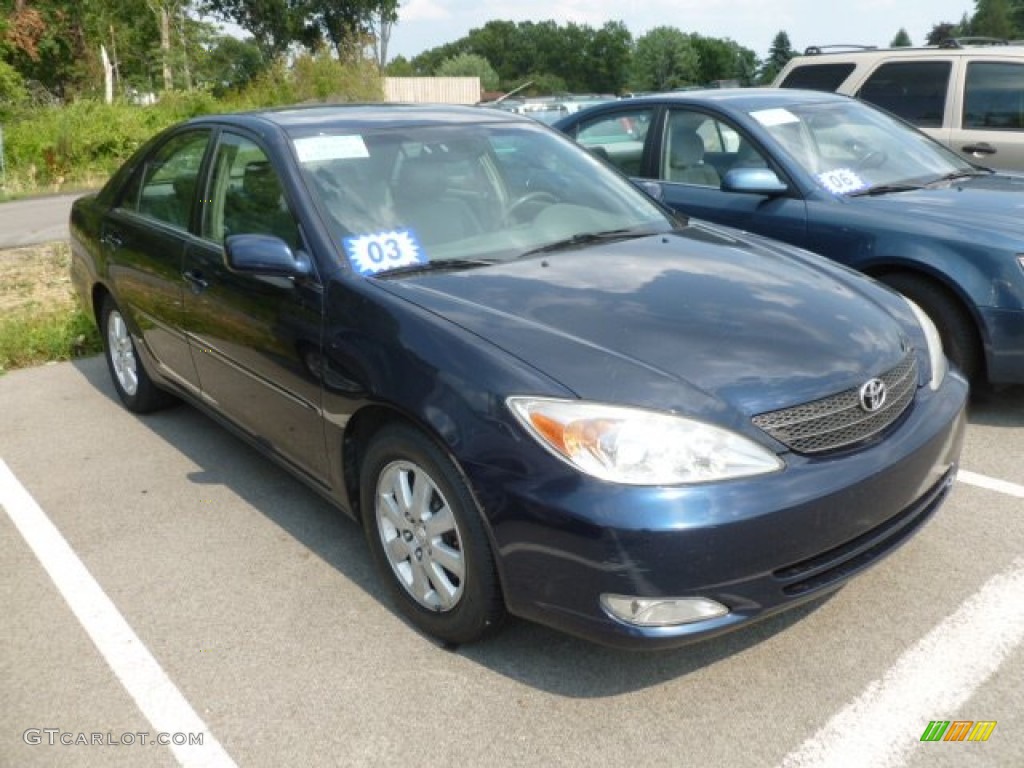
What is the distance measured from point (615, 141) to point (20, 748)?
5.01m

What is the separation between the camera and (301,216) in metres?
3.36

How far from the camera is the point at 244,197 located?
12.5 ft

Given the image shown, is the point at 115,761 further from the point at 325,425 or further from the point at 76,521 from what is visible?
the point at 76,521

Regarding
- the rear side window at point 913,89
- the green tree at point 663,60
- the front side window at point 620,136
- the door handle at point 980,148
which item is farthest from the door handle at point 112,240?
the green tree at point 663,60

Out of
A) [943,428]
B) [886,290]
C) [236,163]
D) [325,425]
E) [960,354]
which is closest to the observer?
[943,428]

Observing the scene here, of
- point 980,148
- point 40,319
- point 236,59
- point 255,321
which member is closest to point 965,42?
point 980,148

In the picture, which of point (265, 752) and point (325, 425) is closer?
point (265, 752)

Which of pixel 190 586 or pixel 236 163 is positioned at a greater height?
pixel 236 163

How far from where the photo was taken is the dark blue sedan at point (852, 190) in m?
4.41

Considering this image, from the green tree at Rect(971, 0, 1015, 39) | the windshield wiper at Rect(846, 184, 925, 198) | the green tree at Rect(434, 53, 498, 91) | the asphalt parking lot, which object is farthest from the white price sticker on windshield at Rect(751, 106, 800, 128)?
the green tree at Rect(971, 0, 1015, 39)

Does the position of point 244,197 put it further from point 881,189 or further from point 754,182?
point 881,189

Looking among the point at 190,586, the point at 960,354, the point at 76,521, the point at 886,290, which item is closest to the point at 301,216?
the point at 190,586

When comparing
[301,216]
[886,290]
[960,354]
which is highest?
[301,216]

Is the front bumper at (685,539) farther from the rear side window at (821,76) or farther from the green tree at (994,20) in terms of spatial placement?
the green tree at (994,20)
